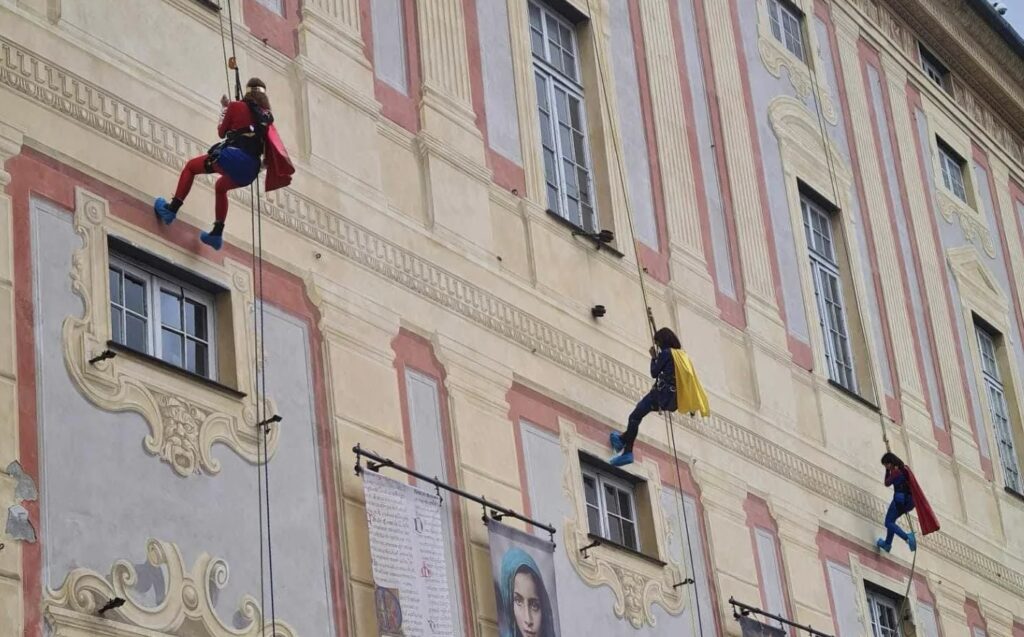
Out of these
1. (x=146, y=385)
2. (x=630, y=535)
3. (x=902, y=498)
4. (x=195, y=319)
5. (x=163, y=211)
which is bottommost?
(x=146, y=385)

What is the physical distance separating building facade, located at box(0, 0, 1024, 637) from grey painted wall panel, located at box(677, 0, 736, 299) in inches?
2.1

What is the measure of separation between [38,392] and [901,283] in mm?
13700

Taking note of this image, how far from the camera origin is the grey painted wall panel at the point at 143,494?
11.1 metres

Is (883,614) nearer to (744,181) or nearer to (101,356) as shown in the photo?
(744,181)

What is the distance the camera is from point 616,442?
16.1 m

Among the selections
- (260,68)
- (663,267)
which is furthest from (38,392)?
(663,267)

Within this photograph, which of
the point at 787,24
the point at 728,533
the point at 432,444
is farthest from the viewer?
the point at 787,24

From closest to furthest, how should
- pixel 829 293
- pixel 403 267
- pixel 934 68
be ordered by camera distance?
pixel 403 267
pixel 829 293
pixel 934 68

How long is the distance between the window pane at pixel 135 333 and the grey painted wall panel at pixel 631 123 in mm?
6634

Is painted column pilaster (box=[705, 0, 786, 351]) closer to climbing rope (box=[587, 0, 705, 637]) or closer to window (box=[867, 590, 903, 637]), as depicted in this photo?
climbing rope (box=[587, 0, 705, 637])

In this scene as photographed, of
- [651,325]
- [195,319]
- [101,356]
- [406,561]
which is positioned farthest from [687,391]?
[101,356]

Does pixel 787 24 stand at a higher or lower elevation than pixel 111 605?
higher

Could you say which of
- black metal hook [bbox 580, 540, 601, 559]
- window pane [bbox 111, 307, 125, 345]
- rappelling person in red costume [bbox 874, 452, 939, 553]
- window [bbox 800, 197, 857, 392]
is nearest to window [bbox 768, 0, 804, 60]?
window [bbox 800, 197, 857, 392]

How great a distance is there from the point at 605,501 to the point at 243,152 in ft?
16.5
